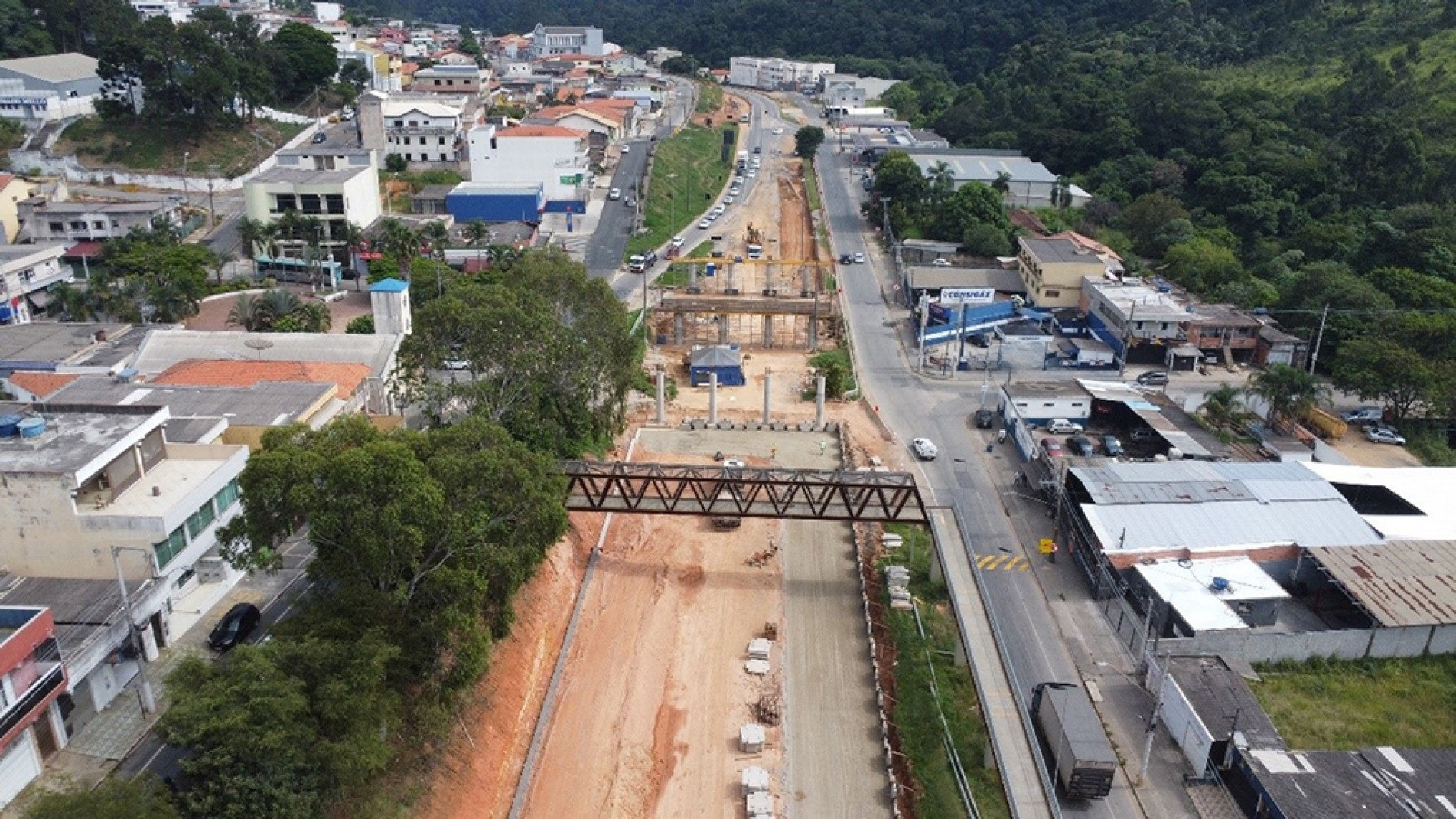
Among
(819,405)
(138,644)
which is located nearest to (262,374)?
(138,644)

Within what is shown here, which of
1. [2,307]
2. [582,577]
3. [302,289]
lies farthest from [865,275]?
[2,307]

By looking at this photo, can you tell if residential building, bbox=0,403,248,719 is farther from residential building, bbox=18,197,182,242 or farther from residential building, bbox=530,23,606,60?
residential building, bbox=530,23,606,60

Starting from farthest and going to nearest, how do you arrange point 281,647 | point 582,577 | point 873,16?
1. point 873,16
2. point 582,577
3. point 281,647

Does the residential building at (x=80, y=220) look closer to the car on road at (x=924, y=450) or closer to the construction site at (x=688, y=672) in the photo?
the construction site at (x=688, y=672)

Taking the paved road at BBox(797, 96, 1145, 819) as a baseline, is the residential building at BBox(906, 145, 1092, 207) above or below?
above

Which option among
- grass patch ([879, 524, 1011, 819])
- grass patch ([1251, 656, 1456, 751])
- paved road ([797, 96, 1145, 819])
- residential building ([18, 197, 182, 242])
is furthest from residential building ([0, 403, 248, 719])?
residential building ([18, 197, 182, 242])

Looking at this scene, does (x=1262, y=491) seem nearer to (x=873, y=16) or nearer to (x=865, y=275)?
(x=865, y=275)
